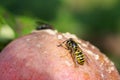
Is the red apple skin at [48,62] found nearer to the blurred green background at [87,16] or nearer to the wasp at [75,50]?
the wasp at [75,50]

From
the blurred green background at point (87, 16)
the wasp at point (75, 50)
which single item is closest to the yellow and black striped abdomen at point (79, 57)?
the wasp at point (75, 50)

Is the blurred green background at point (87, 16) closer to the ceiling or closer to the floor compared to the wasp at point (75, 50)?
closer to the ceiling

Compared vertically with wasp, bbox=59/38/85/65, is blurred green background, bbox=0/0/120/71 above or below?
above

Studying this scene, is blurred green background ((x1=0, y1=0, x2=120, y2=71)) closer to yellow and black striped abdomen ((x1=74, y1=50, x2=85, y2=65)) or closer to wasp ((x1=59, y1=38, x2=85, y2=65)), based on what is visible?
wasp ((x1=59, y1=38, x2=85, y2=65))

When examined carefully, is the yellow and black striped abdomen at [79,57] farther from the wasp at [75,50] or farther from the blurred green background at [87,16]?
the blurred green background at [87,16]

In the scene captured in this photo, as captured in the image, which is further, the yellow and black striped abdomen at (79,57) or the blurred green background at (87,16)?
the blurred green background at (87,16)

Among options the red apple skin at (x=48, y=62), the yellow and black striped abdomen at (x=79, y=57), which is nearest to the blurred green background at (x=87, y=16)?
the red apple skin at (x=48, y=62)

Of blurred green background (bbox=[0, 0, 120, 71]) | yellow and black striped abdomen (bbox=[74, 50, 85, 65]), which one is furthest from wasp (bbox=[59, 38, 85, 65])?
blurred green background (bbox=[0, 0, 120, 71])

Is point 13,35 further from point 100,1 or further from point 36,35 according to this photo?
point 100,1
